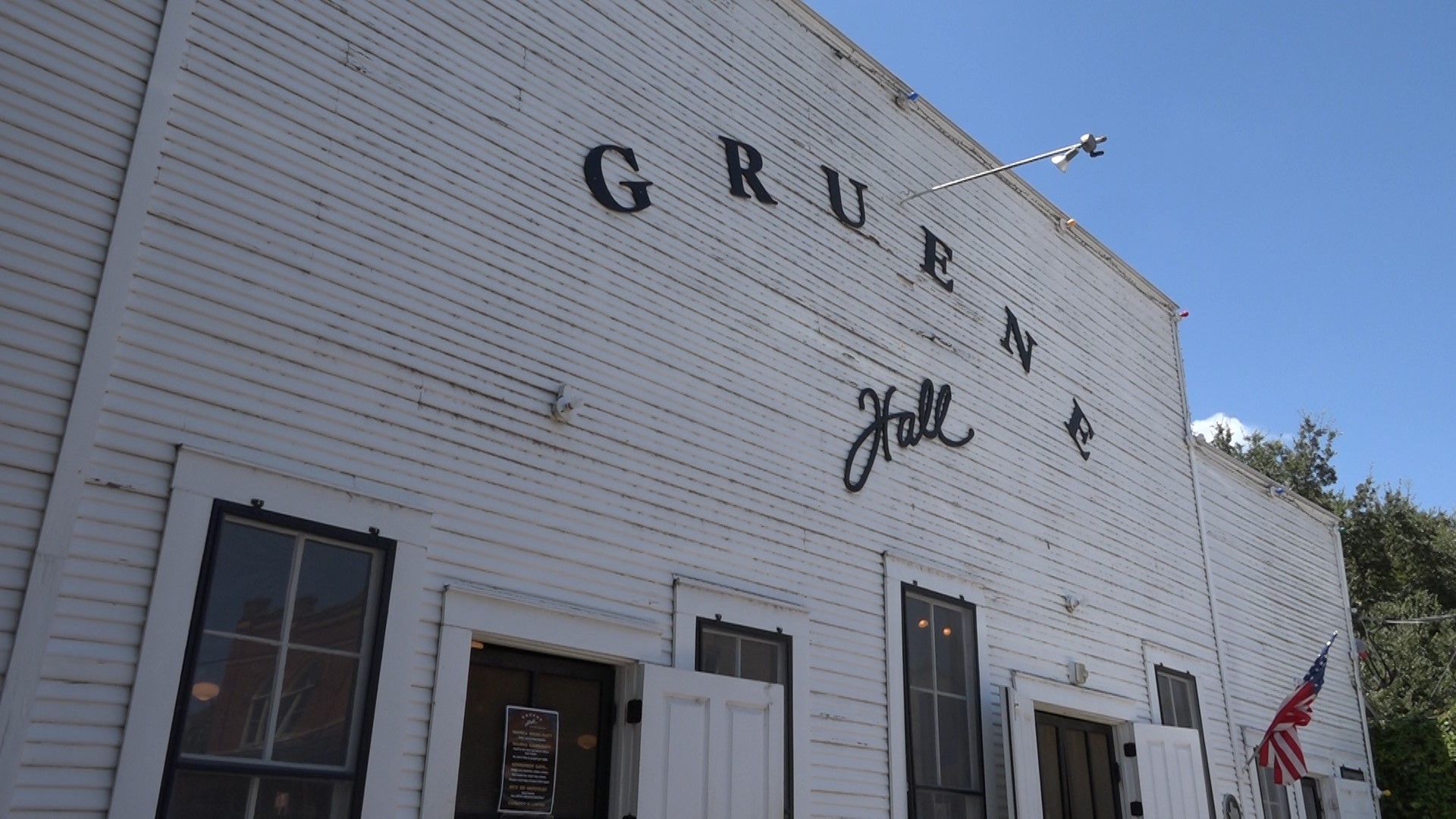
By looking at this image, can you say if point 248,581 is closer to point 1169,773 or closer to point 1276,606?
point 1169,773

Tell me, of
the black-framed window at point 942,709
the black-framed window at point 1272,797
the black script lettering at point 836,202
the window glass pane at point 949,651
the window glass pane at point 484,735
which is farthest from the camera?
the black-framed window at point 1272,797

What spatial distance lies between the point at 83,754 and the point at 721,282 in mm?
5083

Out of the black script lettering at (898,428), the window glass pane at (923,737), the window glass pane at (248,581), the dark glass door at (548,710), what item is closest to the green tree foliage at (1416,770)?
the black script lettering at (898,428)

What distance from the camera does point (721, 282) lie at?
334 inches

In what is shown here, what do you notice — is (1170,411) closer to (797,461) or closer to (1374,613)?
(797,461)

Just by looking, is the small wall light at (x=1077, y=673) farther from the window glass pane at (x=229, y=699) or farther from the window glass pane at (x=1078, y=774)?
the window glass pane at (x=229, y=699)

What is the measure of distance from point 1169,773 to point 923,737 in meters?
3.49

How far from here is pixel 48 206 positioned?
5.23 meters

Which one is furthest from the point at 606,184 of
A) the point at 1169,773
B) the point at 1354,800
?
the point at 1354,800

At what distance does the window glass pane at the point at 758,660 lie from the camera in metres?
7.72

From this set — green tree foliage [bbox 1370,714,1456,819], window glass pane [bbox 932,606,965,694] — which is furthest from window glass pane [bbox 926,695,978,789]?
green tree foliage [bbox 1370,714,1456,819]

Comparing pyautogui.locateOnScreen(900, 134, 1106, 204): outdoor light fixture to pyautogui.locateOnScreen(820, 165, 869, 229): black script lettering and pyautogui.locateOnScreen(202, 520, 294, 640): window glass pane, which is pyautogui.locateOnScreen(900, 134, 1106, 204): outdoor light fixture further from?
pyautogui.locateOnScreen(202, 520, 294, 640): window glass pane

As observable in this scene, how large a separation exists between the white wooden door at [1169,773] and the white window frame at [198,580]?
24.6ft

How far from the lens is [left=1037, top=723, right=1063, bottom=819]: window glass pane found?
1030 centimetres
